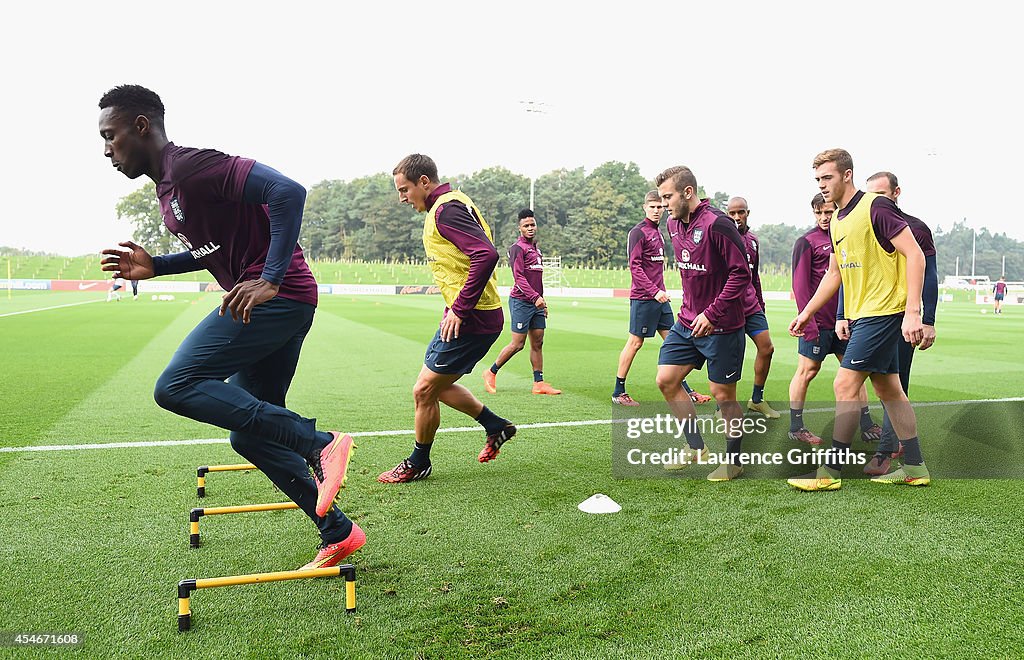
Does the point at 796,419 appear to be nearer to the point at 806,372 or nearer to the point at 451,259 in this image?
the point at 806,372

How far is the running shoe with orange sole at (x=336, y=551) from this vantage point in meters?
3.50

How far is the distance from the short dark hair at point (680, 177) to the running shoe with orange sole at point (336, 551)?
3068 mm

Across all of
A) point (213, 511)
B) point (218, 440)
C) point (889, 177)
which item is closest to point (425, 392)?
point (213, 511)

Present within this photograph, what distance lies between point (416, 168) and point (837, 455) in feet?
10.9

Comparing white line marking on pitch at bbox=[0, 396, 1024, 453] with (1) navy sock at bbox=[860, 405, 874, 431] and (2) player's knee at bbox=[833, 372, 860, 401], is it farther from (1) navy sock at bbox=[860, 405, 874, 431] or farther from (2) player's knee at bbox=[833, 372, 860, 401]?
(2) player's knee at bbox=[833, 372, 860, 401]

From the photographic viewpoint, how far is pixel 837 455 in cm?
514

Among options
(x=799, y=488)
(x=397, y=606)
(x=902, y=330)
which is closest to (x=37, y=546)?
(x=397, y=606)

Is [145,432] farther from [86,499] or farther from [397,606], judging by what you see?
[397,606]

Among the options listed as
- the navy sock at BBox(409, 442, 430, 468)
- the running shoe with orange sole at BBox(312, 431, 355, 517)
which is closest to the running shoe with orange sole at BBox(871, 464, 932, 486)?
the navy sock at BBox(409, 442, 430, 468)

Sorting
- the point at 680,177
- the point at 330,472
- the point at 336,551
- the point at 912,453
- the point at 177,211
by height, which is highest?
the point at 680,177

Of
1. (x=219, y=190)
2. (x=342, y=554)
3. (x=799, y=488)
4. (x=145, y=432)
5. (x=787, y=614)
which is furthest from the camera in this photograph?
(x=145, y=432)

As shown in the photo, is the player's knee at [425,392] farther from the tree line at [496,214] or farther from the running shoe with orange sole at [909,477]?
the tree line at [496,214]

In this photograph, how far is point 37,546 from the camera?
3785mm

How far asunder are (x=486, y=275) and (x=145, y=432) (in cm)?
370
